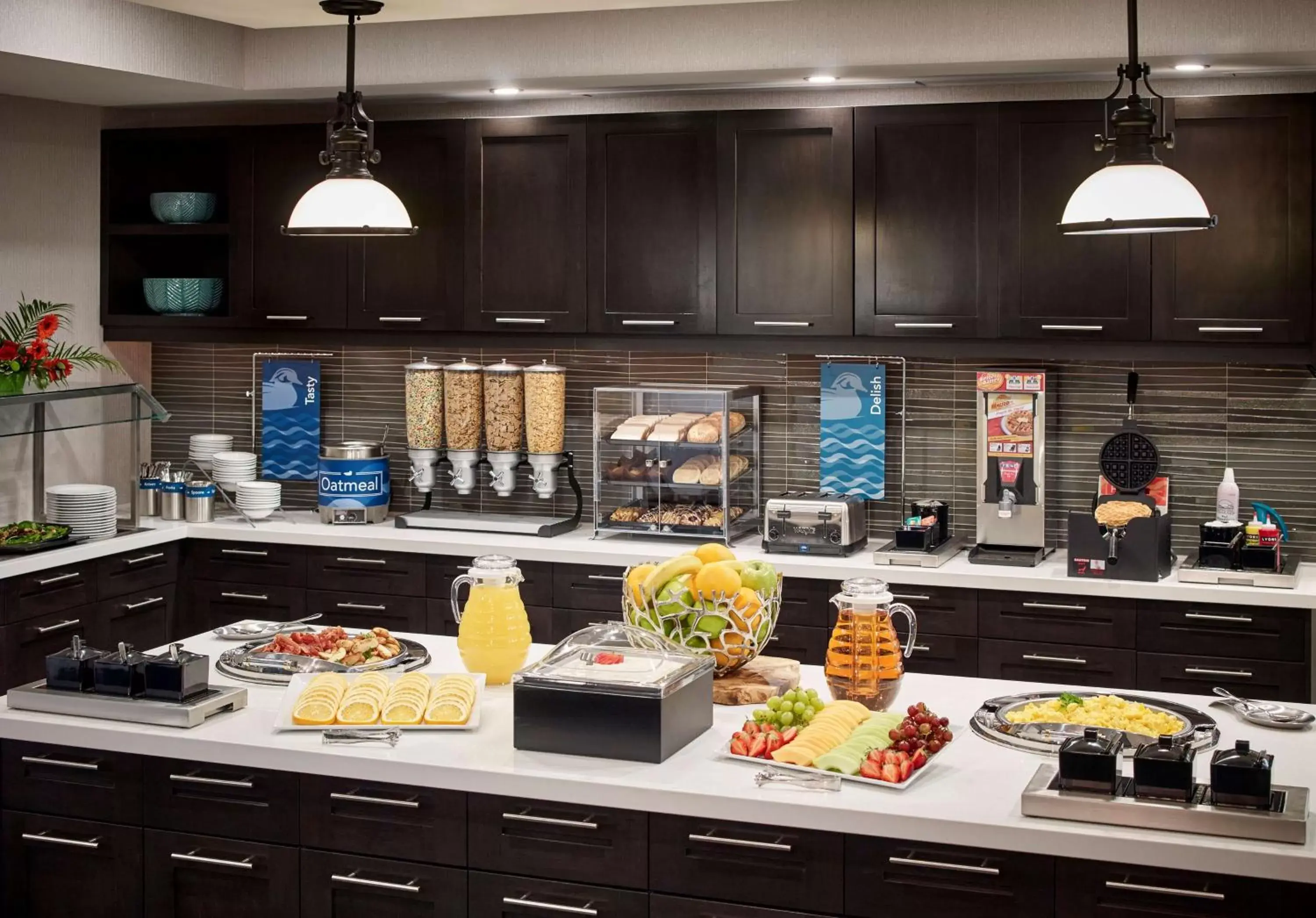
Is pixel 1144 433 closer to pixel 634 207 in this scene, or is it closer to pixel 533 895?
pixel 634 207

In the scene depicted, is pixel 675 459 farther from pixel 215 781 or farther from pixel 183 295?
pixel 215 781

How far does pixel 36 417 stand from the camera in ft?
16.8

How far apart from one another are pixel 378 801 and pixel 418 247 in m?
3.19

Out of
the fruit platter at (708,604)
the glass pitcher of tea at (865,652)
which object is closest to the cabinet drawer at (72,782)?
the fruit platter at (708,604)

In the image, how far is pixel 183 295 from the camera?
5910 millimetres

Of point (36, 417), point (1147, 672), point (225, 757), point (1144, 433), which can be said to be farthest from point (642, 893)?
point (36, 417)

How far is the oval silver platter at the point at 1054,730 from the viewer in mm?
2719

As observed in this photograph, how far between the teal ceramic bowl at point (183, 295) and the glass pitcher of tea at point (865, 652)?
383 centimetres

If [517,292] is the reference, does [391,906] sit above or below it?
below

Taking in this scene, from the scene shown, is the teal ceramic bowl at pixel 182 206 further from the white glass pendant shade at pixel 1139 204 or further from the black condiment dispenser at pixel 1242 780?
the black condiment dispenser at pixel 1242 780

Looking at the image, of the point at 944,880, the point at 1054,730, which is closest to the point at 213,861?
the point at 944,880

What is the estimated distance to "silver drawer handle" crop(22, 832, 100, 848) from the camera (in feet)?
9.88

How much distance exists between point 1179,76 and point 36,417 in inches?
165

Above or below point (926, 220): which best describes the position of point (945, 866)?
below
